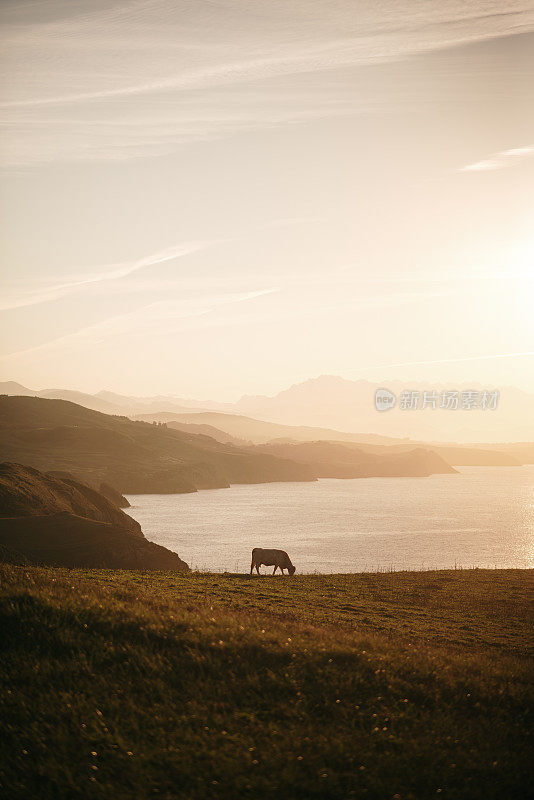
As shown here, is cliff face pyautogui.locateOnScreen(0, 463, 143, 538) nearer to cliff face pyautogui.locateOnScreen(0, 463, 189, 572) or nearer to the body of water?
cliff face pyautogui.locateOnScreen(0, 463, 189, 572)

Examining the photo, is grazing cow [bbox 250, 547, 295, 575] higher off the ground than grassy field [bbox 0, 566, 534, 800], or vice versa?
grassy field [bbox 0, 566, 534, 800]

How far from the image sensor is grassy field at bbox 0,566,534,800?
10953mm

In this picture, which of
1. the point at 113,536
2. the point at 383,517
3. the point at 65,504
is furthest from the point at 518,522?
the point at 113,536

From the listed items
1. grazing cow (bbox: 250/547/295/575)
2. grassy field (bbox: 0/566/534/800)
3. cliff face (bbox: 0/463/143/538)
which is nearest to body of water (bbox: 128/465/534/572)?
cliff face (bbox: 0/463/143/538)

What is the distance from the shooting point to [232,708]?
43.1ft

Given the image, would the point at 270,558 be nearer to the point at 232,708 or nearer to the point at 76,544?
the point at 76,544

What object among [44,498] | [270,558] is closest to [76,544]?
[270,558]

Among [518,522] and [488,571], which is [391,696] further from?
[518,522]

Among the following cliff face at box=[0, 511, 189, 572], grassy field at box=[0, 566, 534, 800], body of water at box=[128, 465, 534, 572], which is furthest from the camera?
body of water at box=[128, 465, 534, 572]

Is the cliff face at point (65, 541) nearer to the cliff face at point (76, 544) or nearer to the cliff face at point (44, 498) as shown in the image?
the cliff face at point (76, 544)

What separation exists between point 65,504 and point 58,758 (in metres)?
80.0

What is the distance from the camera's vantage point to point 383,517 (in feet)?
565

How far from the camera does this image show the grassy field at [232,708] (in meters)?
11.0

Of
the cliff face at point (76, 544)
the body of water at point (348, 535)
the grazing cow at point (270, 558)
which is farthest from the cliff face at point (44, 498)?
the grazing cow at point (270, 558)
